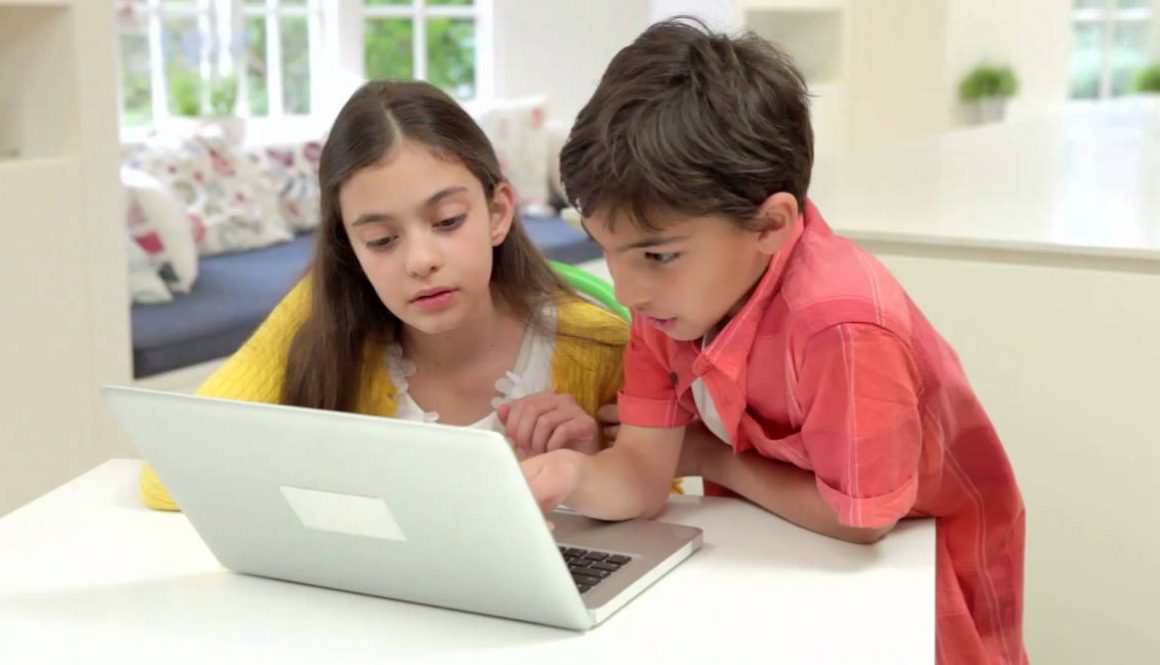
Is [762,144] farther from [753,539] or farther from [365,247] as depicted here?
[365,247]

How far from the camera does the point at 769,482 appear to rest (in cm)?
118

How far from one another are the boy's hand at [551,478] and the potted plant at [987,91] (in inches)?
177

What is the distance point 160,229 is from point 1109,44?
16.4 feet

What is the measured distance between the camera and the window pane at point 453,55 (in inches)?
Answer: 192

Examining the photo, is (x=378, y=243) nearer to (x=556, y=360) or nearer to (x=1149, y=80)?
(x=556, y=360)

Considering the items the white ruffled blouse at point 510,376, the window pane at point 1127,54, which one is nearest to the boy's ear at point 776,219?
the white ruffled blouse at point 510,376

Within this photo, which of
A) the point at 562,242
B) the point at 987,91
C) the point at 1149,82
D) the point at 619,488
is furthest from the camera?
the point at 1149,82

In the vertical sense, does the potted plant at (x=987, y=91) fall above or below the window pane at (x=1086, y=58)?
below

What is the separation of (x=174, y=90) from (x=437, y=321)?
2.87m

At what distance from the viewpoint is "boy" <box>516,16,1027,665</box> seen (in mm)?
1060

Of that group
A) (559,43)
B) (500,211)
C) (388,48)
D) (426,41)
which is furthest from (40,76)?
(559,43)

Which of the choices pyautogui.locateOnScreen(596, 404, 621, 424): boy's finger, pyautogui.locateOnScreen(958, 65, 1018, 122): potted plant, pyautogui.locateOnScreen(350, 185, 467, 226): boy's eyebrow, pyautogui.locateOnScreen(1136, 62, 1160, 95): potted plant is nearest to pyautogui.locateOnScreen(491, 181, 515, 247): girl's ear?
pyautogui.locateOnScreen(350, 185, 467, 226): boy's eyebrow

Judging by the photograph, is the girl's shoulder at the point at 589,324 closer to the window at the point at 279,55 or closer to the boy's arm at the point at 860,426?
the boy's arm at the point at 860,426

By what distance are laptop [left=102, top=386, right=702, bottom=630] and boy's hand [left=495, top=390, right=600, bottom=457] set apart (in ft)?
0.88
